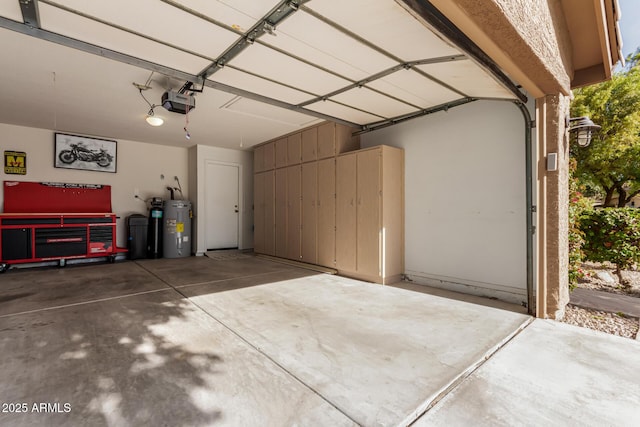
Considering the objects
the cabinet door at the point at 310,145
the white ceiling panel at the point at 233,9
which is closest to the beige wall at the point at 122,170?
the cabinet door at the point at 310,145

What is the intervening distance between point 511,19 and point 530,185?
1.99 metres

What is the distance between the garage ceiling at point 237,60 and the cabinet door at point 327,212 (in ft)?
3.12

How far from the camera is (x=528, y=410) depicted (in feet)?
5.16

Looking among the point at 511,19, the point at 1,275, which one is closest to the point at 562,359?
the point at 511,19

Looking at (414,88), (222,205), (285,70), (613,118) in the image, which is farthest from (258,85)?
(613,118)

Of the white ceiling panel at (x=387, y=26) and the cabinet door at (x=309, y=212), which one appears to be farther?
the cabinet door at (x=309, y=212)

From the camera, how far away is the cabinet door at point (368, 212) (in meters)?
4.43

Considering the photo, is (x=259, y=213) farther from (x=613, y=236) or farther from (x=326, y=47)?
(x=613, y=236)

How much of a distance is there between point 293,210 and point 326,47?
379 centimetres

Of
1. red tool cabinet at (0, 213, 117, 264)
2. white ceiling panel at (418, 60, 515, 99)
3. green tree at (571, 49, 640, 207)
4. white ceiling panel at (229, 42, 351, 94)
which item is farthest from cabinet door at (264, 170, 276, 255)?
green tree at (571, 49, 640, 207)

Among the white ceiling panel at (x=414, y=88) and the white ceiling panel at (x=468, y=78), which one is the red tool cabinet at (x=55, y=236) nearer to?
the white ceiling panel at (x=414, y=88)

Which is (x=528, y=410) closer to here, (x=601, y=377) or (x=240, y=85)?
(x=601, y=377)

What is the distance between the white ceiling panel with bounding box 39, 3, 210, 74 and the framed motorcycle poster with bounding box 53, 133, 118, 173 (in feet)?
14.9

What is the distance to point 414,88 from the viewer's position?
356 cm
